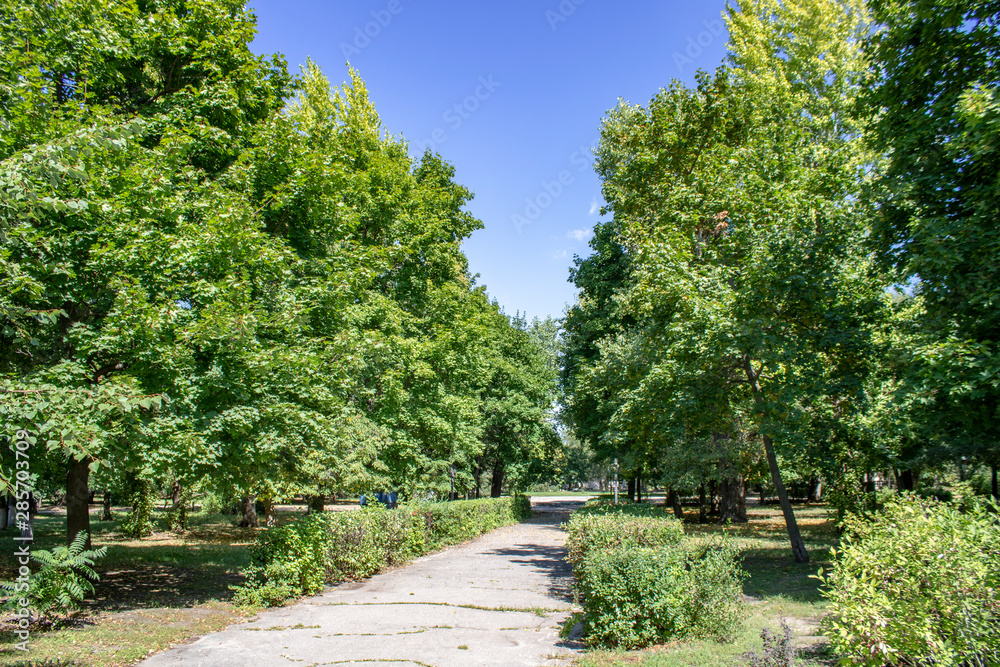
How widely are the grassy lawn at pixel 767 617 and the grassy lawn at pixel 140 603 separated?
6.04 metres

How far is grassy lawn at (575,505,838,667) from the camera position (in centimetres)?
A: 621

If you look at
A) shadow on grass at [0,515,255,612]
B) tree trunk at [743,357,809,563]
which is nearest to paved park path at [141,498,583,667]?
shadow on grass at [0,515,255,612]

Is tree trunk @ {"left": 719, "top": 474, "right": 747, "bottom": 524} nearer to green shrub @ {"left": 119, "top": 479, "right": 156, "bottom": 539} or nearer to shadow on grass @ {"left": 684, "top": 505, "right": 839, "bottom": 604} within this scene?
shadow on grass @ {"left": 684, "top": 505, "right": 839, "bottom": 604}

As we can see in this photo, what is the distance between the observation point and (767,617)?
8.21 m

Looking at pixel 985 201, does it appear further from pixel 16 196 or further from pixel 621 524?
pixel 16 196

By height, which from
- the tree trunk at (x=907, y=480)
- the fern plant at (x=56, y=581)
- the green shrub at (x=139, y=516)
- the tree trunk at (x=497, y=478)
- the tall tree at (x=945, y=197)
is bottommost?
the tree trunk at (x=497, y=478)

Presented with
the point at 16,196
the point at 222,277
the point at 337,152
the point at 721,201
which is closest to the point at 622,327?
the point at 721,201

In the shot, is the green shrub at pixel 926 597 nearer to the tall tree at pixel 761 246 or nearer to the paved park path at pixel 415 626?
the paved park path at pixel 415 626

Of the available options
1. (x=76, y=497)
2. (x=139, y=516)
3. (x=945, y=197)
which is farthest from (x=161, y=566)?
(x=945, y=197)

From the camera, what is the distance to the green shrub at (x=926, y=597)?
4.07 metres

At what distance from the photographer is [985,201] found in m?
7.68

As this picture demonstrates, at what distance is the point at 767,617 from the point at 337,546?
8.87 m

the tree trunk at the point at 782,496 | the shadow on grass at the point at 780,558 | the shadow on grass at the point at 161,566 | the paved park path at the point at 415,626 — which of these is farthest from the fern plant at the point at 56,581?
the tree trunk at the point at 782,496

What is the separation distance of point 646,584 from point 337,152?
1376cm
